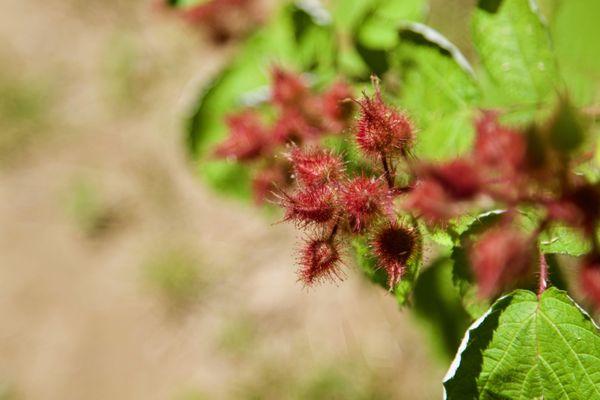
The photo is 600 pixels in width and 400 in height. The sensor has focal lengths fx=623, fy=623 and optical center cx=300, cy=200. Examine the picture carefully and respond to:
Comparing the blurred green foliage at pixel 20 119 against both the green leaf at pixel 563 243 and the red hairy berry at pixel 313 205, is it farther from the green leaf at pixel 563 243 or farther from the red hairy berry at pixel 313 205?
the green leaf at pixel 563 243

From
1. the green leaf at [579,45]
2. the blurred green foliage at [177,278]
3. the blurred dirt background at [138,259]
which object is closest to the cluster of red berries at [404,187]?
the green leaf at [579,45]

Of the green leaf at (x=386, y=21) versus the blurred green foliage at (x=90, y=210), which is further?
the blurred green foliage at (x=90, y=210)

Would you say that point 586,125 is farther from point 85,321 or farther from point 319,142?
point 85,321

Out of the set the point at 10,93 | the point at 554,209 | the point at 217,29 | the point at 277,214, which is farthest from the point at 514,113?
the point at 10,93

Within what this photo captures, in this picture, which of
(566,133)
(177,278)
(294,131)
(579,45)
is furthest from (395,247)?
(177,278)

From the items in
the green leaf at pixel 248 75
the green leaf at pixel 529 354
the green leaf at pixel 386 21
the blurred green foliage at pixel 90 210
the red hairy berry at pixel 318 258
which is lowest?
the green leaf at pixel 529 354

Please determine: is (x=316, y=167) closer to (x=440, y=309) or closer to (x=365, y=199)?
(x=365, y=199)

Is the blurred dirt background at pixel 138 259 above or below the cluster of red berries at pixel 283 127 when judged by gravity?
above
